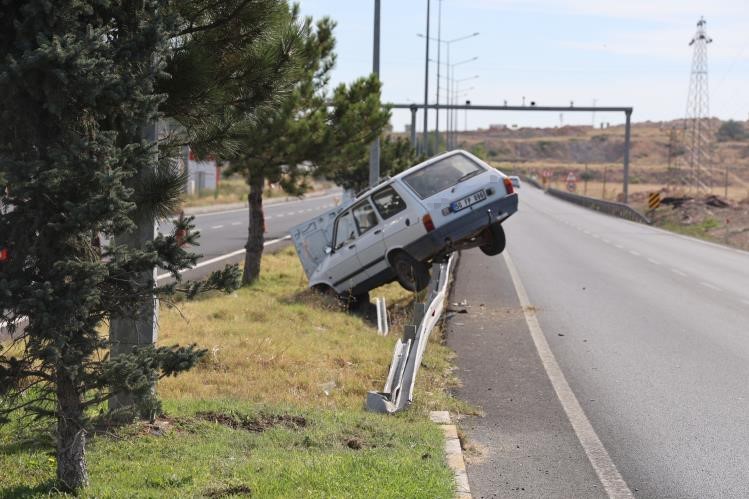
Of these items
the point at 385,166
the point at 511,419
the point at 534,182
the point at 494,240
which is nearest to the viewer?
the point at 511,419

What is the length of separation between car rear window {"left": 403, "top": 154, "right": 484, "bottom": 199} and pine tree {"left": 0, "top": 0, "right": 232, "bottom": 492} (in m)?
10.9

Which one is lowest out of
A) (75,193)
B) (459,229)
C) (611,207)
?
(611,207)

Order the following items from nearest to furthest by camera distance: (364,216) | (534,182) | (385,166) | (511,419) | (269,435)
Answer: (269,435), (511,419), (364,216), (385,166), (534,182)

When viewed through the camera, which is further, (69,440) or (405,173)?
(405,173)

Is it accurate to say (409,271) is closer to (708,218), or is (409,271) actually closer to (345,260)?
(345,260)

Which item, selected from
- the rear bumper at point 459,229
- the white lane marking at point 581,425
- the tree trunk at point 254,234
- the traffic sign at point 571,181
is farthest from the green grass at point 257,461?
the traffic sign at point 571,181

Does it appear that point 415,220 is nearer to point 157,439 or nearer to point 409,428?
point 409,428

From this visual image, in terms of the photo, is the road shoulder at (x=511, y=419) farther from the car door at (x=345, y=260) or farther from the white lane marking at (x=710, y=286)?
the white lane marking at (x=710, y=286)

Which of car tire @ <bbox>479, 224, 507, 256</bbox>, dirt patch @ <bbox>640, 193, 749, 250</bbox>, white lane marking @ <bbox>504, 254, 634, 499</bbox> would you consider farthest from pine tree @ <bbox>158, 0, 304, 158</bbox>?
dirt patch @ <bbox>640, 193, 749, 250</bbox>

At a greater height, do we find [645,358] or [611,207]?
[645,358]

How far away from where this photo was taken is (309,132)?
16391 mm

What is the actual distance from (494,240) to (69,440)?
42.5 feet

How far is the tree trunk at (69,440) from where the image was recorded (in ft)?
18.6

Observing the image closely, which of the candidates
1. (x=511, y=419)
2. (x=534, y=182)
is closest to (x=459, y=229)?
(x=511, y=419)
